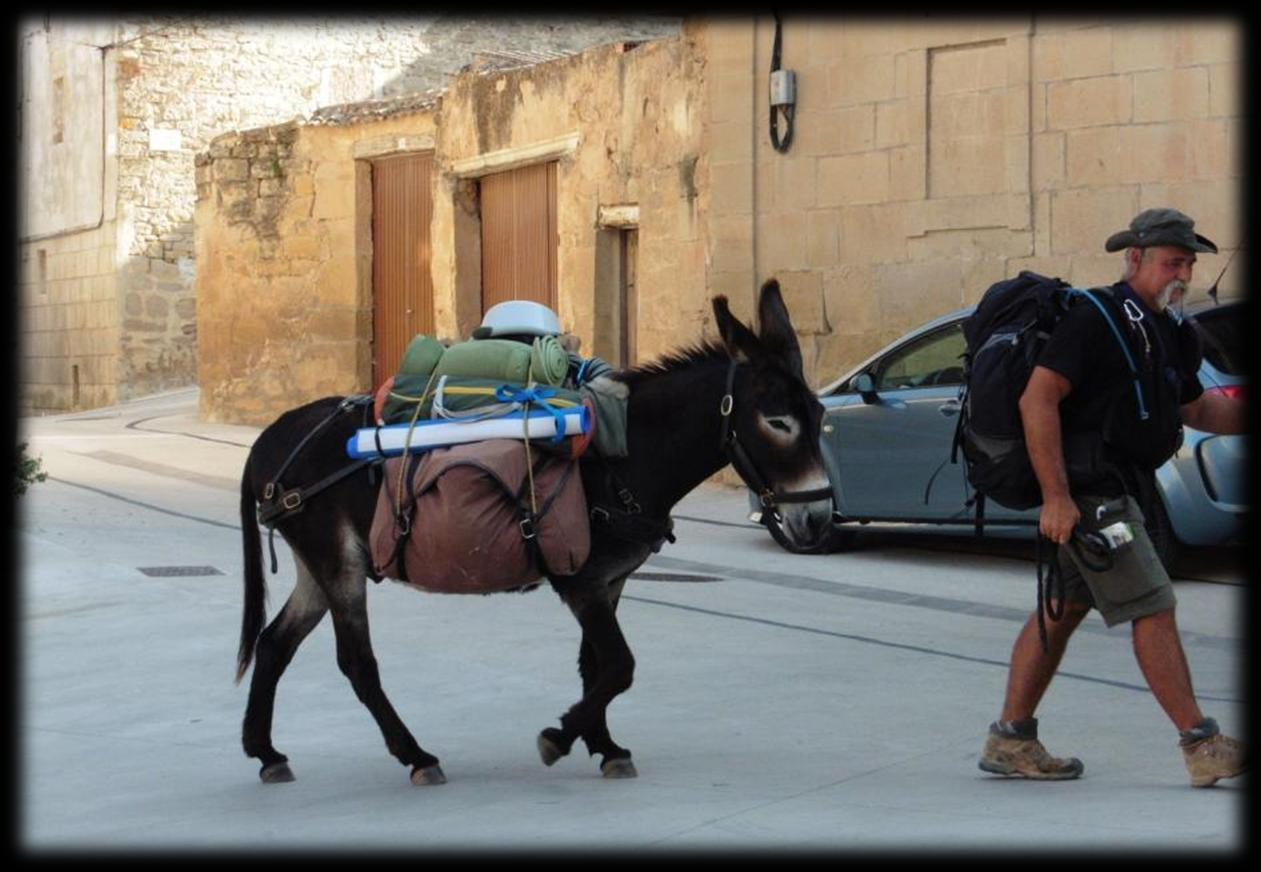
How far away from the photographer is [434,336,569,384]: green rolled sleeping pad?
21.4 ft

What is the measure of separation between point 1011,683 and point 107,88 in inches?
1042

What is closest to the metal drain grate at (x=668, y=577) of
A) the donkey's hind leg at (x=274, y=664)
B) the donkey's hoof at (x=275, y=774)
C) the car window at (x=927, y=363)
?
the car window at (x=927, y=363)

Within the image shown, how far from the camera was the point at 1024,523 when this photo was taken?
11188 mm

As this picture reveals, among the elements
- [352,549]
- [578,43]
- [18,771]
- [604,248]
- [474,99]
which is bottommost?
A: [18,771]

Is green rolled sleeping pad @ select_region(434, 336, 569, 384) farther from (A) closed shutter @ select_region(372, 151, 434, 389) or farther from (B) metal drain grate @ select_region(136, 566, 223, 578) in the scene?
(A) closed shutter @ select_region(372, 151, 434, 389)

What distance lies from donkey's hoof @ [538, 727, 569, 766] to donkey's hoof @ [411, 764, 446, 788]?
336 millimetres

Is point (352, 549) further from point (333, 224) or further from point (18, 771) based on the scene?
point (333, 224)

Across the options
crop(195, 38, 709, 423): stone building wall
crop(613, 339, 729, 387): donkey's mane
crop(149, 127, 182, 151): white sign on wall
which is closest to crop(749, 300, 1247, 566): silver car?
crop(613, 339, 729, 387): donkey's mane

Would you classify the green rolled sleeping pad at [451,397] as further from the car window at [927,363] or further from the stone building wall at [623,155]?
the stone building wall at [623,155]

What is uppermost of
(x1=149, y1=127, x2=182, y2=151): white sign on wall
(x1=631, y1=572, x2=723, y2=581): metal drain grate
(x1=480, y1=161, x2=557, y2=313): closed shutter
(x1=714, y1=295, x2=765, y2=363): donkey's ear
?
(x1=149, y1=127, x2=182, y2=151): white sign on wall

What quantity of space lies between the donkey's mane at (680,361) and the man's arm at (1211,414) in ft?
4.99

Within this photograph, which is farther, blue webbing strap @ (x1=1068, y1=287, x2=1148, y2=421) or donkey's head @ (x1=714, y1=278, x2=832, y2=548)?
donkey's head @ (x1=714, y1=278, x2=832, y2=548)

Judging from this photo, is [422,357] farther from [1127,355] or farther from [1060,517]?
[1127,355]

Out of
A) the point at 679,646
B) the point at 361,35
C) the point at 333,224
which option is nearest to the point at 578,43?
the point at 361,35
